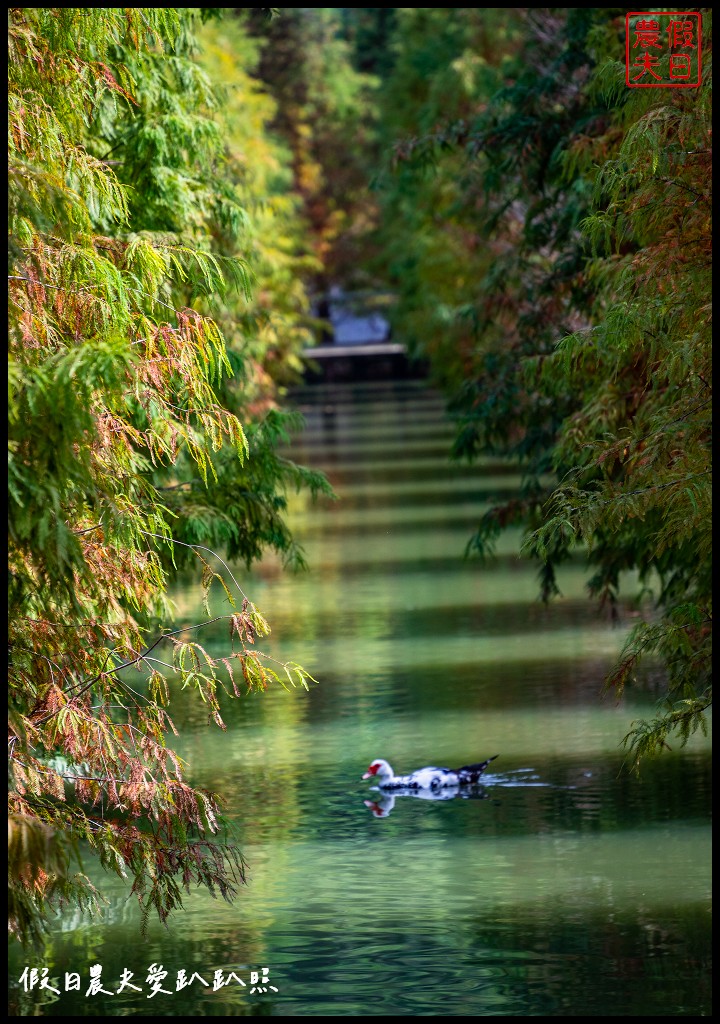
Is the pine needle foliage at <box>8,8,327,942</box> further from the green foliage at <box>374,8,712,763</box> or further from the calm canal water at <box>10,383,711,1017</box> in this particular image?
the green foliage at <box>374,8,712,763</box>

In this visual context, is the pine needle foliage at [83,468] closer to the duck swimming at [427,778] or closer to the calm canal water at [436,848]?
the calm canal water at [436,848]

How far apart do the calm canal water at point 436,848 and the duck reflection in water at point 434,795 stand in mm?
34

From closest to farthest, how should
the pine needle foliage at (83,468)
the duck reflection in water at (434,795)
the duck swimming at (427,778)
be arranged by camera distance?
1. the pine needle foliage at (83,468)
2. the duck reflection in water at (434,795)
3. the duck swimming at (427,778)

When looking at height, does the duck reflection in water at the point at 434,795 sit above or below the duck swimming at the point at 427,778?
below

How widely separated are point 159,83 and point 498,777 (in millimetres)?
5000

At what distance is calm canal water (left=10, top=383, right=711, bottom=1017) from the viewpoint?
9.02 m

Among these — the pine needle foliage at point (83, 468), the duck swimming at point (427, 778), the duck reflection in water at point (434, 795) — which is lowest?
the duck reflection in water at point (434, 795)

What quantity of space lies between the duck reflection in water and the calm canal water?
3cm

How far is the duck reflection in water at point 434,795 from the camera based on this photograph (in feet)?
41.2

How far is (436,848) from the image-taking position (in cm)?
1145

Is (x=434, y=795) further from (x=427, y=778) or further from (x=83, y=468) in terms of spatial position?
(x=83, y=468)

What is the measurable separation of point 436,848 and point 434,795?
1326mm

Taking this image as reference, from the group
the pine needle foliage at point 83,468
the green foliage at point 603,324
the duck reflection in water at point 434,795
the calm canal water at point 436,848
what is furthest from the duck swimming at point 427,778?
the pine needle foliage at point 83,468

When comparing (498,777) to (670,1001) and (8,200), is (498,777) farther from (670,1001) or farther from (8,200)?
(8,200)
